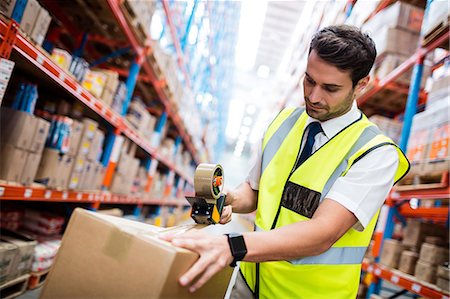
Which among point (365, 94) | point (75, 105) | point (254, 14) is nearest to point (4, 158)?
point (75, 105)

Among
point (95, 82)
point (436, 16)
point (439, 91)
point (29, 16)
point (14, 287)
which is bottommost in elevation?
point (14, 287)

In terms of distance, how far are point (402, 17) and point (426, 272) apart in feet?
10.8

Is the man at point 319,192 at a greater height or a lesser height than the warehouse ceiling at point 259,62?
lesser

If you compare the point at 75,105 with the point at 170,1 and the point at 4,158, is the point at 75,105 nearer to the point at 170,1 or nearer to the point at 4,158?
the point at 4,158

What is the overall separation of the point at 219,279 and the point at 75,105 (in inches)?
126

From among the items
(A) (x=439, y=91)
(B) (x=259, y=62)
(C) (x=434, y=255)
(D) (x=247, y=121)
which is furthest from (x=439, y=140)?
(D) (x=247, y=121)

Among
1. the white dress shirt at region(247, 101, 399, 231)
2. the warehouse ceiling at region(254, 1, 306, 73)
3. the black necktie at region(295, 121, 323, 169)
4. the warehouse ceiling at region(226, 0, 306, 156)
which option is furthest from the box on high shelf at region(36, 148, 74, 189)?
the warehouse ceiling at region(254, 1, 306, 73)

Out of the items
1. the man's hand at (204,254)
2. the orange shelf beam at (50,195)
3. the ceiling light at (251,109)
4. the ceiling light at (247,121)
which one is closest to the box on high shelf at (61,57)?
the orange shelf beam at (50,195)

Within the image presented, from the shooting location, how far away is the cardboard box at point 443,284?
9.39 ft

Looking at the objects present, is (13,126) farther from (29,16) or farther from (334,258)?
(334,258)

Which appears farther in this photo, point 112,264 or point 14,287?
point 14,287

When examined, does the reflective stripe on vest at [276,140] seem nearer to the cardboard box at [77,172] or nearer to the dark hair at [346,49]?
the dark hair at [346,49]

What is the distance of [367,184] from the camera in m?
1.18

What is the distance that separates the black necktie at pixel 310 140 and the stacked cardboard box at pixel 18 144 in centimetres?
216
